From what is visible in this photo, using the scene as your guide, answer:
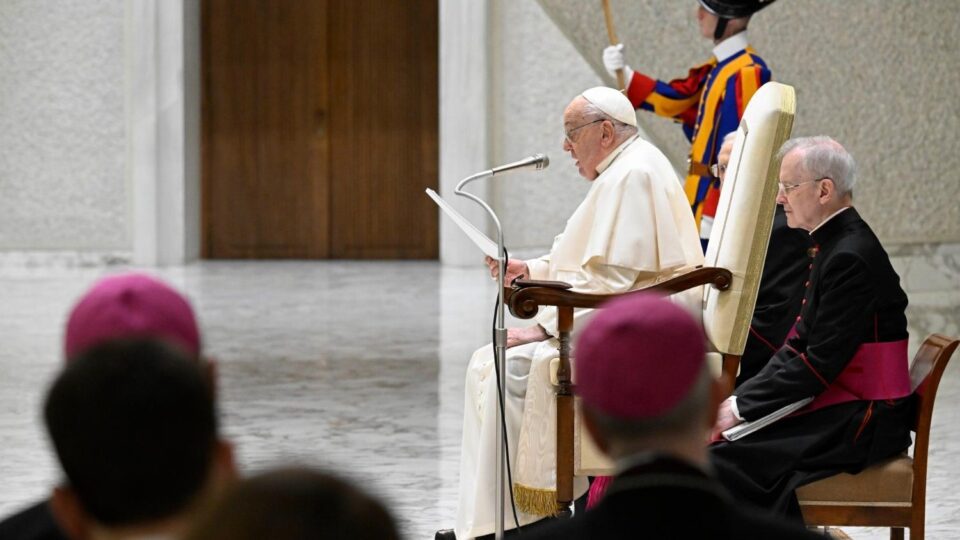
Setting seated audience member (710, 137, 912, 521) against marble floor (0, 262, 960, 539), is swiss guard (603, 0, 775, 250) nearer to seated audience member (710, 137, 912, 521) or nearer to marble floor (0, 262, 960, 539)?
marble floor (0, 262, 960, 539)

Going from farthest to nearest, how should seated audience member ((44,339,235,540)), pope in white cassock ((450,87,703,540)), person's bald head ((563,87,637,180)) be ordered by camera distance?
person's bald head ((563,87,637,180)), pope in white cassock ((450,87,703,540)), seated audience member ((44,339,235,540))

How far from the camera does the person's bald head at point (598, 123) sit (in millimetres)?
4559

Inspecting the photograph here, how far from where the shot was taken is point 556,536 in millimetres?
1817

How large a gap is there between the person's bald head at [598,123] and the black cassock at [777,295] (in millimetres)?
540

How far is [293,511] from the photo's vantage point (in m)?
1.16

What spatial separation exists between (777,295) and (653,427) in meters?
2.83

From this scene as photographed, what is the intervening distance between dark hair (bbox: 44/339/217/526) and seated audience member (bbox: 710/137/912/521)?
2.35 meters

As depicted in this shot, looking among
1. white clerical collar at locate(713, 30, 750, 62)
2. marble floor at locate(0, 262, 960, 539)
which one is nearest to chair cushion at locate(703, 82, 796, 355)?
marble floor at locate(0, 262, 960, 539)

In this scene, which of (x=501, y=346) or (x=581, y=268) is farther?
(x=581, y=268)

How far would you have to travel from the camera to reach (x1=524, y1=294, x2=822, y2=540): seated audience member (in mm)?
1728

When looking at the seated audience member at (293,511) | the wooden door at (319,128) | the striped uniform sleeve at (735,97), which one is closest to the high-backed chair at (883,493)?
the seated audience member at (293,511)

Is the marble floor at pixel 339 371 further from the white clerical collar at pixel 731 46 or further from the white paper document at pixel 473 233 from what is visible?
the white clerical collar at pixel 731 46

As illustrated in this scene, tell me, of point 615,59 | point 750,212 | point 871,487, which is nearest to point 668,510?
point 871,487

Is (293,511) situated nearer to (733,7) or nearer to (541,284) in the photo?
(541,284)
